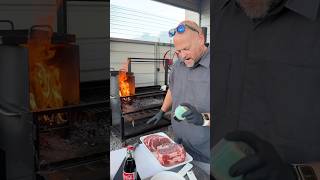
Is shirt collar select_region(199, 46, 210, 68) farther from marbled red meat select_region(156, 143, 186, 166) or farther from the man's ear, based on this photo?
marbled red meat select_region(156, 143, 186, 166)

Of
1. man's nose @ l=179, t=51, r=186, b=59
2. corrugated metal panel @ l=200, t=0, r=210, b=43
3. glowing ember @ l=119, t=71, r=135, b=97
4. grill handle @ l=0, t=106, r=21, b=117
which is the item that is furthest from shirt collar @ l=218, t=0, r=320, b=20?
grill handle @ l=0, t=106, r=21, b=117

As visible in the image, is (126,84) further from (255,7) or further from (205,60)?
(255,7)

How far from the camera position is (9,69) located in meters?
1.03

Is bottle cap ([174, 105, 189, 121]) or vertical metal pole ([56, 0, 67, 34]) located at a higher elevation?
vertical metal pole ([56, 0, 67, 34])

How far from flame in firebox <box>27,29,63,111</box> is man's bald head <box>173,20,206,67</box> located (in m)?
0.49

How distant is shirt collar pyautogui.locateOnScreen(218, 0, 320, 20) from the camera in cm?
82

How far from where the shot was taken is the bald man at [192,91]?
1.06 meters

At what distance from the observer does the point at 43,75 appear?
1059mm

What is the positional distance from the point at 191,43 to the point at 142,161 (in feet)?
1.75

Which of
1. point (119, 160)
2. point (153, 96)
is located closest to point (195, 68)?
point (153, 96)

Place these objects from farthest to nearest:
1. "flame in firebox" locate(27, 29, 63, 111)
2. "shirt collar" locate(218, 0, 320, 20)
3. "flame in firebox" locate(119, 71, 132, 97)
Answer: "flame in firebox" locate(119, 71, 132, 97)
"flame in firebox" locate(27, 29, 63, 111)
"shirt collar" locate(218, 0, 320, 20)

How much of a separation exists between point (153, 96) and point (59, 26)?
456 mm

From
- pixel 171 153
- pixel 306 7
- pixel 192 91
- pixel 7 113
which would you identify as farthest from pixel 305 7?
pixel 7 113

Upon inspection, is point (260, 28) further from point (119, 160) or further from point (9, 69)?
point (9, 69)
